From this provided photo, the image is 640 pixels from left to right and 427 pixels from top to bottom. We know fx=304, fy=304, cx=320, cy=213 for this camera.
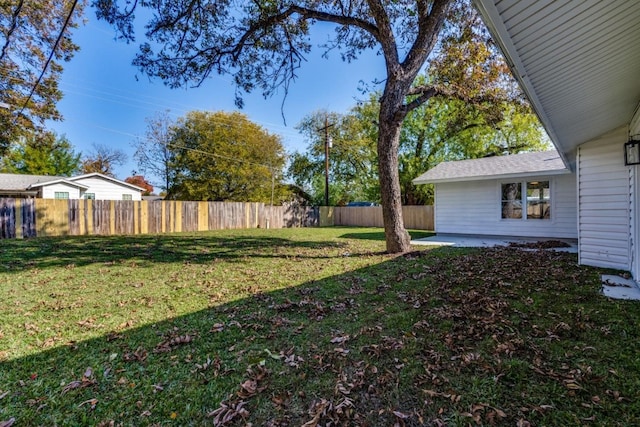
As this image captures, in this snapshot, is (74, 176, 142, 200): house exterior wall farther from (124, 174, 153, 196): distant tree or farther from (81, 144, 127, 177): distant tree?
(124, 174, 153, 196): distant tree

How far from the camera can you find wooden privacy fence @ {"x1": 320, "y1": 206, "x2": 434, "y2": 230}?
1705cm

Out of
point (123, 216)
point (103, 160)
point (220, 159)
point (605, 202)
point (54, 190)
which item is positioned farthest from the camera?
point (103, 160)

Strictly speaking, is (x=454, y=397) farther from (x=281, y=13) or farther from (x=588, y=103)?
(x=281, y=13)

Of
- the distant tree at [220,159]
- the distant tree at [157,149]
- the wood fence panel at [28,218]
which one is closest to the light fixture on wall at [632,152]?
the wood fence panel at [28,218]

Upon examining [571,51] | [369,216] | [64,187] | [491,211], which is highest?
[64,187]

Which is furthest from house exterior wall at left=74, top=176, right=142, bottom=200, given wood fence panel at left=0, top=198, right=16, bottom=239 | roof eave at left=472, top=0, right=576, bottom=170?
roof eave at left=472, top=0, right=576, bottom=170

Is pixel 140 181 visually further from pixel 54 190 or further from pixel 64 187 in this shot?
pixel 54 190

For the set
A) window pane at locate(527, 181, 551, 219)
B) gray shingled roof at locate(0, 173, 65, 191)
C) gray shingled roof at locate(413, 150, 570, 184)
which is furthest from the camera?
gray shingled roof at locate(0, 173, 65, 191)

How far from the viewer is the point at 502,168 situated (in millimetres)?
11148

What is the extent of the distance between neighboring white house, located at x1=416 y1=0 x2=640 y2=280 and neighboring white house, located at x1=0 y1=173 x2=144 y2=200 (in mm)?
24186

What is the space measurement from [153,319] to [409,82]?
703 centimetres

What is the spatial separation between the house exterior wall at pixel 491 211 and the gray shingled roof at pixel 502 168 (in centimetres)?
43

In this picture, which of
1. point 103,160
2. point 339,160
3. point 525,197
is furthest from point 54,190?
point 525,197

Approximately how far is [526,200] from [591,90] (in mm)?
8088
